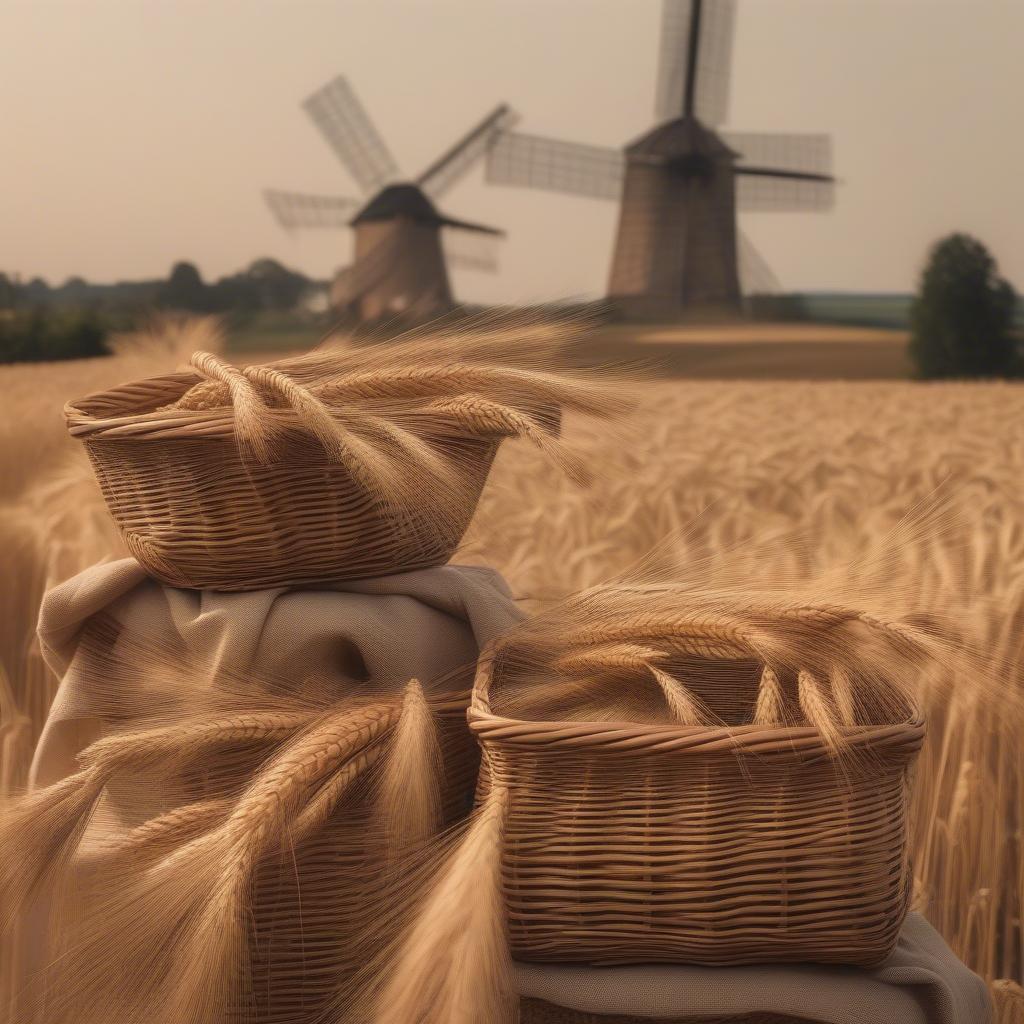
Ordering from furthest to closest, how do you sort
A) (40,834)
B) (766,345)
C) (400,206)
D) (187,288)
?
(400,206) < (766,345) < (187,288) < (40,834)

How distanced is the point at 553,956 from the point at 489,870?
0.14 m

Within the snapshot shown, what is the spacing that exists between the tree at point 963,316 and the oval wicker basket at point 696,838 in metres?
17.7

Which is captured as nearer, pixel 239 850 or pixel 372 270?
pixel 239 850

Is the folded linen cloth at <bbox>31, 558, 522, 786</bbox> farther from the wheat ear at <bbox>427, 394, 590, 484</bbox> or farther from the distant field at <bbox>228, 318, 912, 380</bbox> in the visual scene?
the distant field at <bbox>228, 318, 912, 380</bbox>

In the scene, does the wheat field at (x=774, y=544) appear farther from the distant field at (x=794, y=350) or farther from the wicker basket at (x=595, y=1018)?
the distant field at (x=794, y=350)

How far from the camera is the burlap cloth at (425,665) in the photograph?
93cm

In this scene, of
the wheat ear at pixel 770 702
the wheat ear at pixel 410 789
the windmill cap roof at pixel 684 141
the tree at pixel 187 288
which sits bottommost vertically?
the wheat ear at pixel 410 789

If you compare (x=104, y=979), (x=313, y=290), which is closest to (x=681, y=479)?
(x=104, y=979)

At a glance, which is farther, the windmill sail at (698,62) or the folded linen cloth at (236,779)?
the windmill sail at (698,62)

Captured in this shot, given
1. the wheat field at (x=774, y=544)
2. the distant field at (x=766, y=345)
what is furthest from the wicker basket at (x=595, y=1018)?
the distant field at (x=766, y=345)

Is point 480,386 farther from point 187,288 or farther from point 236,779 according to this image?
point 187,288

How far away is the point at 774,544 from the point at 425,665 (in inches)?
14.3

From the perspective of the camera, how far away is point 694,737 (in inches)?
34.5

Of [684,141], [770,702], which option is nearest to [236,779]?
[770,702]
